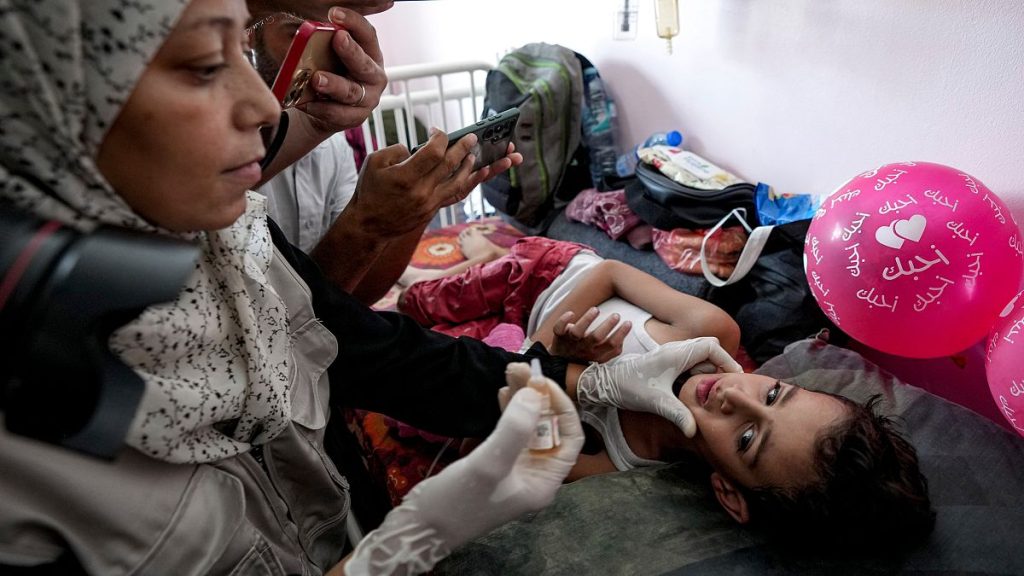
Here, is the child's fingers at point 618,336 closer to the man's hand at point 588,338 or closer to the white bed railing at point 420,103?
the man's hand at point 588,338

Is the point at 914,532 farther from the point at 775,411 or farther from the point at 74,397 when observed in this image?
the point at 74,397

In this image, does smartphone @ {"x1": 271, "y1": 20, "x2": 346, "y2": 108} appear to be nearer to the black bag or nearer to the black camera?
the black camera

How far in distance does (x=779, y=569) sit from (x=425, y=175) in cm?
93

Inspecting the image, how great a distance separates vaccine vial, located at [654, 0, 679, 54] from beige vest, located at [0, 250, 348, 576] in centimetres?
173

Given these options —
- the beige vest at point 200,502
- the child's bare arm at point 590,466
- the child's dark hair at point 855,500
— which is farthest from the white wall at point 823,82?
the beige vest at point 200,502

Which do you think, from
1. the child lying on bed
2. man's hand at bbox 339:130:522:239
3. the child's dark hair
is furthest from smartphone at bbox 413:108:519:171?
the child's dark hair

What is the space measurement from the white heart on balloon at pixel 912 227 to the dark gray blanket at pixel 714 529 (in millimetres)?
426

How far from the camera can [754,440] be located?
119cm

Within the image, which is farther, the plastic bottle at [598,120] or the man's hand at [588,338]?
the plastic bottle at [598,120]

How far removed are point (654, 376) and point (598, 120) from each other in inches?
62.0

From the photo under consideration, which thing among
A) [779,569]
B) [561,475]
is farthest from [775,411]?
[561,475]

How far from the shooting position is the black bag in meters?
1.94

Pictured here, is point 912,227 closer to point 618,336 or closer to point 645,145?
point 618,336

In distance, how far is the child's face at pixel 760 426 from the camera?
1162 mm
